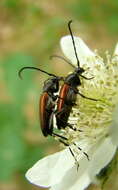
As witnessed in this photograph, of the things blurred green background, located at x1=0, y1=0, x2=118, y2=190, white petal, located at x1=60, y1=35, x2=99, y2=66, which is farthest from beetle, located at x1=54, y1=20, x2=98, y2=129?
blurred green background, located at x1=0, y1=0, x2=118, y2=190

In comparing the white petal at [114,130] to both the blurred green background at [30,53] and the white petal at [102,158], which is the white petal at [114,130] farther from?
the blurred green background at [30,53]

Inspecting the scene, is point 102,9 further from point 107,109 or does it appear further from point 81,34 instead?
point 107,109

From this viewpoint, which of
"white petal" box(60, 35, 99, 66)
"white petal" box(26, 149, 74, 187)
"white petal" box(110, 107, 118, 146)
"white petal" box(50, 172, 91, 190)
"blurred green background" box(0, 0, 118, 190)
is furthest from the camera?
"blurred green background" box(0, 0, 118, 190)

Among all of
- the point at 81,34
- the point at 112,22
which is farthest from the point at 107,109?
the point at 81,34

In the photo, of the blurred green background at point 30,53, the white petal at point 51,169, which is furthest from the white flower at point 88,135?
the blurred green background at point 30,53

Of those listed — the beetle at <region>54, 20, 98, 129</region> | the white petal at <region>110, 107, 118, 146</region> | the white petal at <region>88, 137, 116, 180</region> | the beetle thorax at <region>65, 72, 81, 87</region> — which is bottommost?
the white petal at <region>88, 137, 116, 180</region>

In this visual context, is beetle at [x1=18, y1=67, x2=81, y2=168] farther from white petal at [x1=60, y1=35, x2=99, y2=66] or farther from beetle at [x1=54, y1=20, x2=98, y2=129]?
white petal at [x1=60, y1=35, x2=99, y2=66]

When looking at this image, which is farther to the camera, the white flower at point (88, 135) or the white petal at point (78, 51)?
the white petal at point (78, 51)
